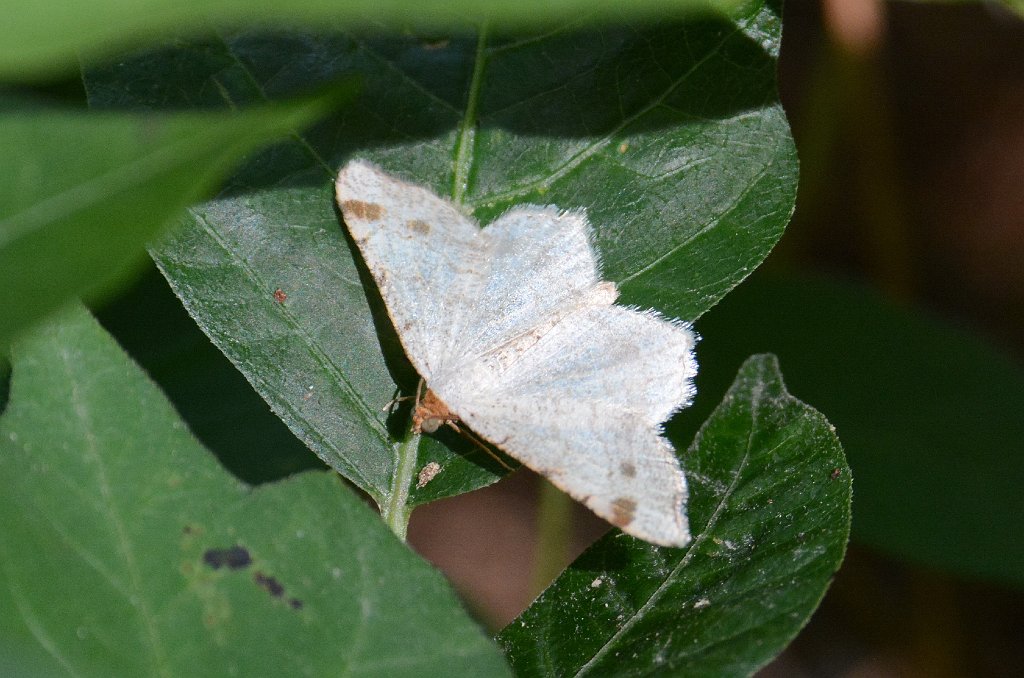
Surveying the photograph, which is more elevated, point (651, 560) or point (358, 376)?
point (358, 376)

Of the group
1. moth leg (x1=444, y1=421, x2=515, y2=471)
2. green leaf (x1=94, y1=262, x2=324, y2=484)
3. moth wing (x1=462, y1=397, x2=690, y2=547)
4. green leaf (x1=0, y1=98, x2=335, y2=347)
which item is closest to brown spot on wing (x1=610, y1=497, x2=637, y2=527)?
moth wing (x1=462, y1=397, x2=690, y2=547)

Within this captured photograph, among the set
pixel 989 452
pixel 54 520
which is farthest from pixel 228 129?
pixel 989 452

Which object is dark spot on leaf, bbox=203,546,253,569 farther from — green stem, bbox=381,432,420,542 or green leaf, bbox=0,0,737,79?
green leaf, bbox=0,0,737,79

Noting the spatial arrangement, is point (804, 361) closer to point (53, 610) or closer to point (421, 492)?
point (421, 492)

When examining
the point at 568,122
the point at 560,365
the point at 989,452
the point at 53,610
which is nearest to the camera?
the point at 53,610

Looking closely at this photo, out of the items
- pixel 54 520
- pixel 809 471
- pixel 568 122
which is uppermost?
pixel 568 122

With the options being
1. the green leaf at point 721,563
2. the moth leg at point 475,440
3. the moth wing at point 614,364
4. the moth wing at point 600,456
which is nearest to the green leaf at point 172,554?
the green leaf at point 721,563

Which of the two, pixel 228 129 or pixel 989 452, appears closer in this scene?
pixel 228 129

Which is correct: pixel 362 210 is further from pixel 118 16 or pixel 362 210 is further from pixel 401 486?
pixel 118 16
